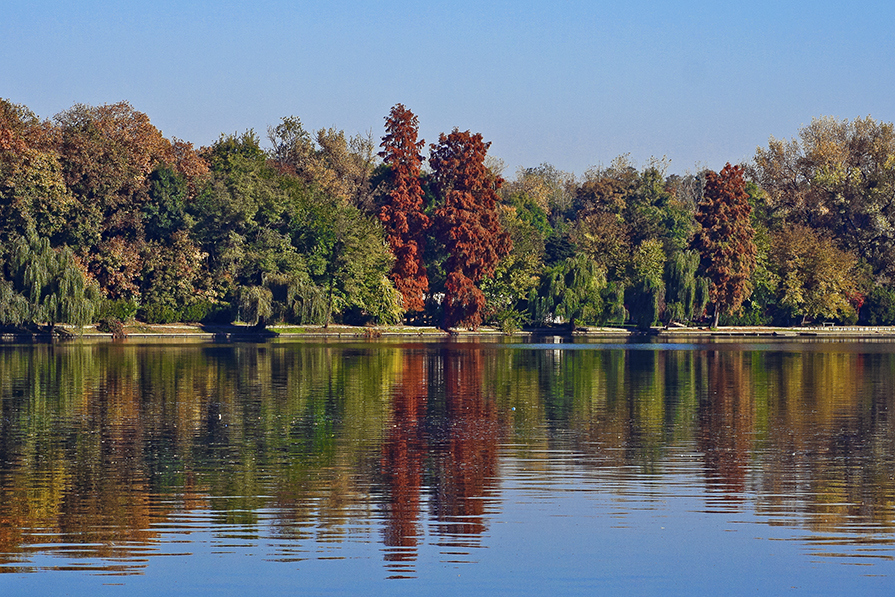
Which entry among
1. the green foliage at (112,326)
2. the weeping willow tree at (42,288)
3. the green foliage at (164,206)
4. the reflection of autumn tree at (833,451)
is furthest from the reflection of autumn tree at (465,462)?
the green foliage at (164,206)

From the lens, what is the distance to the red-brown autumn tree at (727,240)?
331ft

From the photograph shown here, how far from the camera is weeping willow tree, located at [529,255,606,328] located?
317 ft

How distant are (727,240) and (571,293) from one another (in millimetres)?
15430

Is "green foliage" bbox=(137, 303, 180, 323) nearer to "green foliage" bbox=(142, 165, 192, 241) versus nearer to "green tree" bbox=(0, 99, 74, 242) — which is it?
"green foliage" bbox=(142, 165, 192, 241)

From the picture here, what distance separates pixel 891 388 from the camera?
132ft

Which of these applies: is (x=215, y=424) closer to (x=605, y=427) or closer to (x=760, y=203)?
(x=605, y=427)

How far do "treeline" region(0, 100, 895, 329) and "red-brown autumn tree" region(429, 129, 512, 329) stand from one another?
171 millimetres

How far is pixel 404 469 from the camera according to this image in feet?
69.4

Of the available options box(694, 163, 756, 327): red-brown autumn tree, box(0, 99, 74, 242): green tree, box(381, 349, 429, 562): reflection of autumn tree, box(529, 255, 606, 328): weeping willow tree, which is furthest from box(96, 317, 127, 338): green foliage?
box(694, 163, 756, 327): red-brown autumn tree

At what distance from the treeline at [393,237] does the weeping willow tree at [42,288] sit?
0.40ft

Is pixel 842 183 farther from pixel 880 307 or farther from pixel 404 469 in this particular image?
pixel 404 469

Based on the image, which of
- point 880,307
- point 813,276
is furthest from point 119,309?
point 880,307

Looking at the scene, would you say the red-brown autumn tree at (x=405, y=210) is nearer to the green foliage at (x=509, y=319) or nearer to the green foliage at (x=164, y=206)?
the green foliage at (x=509, y=319)

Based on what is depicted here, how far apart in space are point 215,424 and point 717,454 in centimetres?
1164
